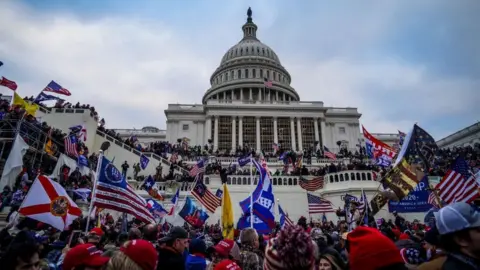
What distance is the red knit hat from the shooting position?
7.93 ft

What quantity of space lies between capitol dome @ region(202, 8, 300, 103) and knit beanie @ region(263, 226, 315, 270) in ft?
217

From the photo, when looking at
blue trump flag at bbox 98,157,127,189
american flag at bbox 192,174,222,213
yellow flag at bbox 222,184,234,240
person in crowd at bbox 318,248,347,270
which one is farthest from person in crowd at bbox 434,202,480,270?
american flag at bbox 192,174,222,213

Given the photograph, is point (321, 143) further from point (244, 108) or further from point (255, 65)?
point (255, 65)

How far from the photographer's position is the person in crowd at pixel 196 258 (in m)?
4.53

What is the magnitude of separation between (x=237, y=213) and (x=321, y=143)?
33625 mm

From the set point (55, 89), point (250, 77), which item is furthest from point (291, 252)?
point (250, 77)

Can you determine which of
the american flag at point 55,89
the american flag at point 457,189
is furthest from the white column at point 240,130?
the american flag at point 457,189

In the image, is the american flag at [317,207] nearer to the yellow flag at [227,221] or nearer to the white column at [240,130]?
the yellow flag at [227,221]

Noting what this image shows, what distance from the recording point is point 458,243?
2.59m

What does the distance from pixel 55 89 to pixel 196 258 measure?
24.1 m

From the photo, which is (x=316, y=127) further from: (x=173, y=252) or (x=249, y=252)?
(x=173, y=252)

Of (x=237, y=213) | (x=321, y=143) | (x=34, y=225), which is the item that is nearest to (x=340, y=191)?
(x=237, y=213)

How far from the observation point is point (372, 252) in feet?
8.02

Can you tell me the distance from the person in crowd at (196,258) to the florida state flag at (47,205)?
5045mm
